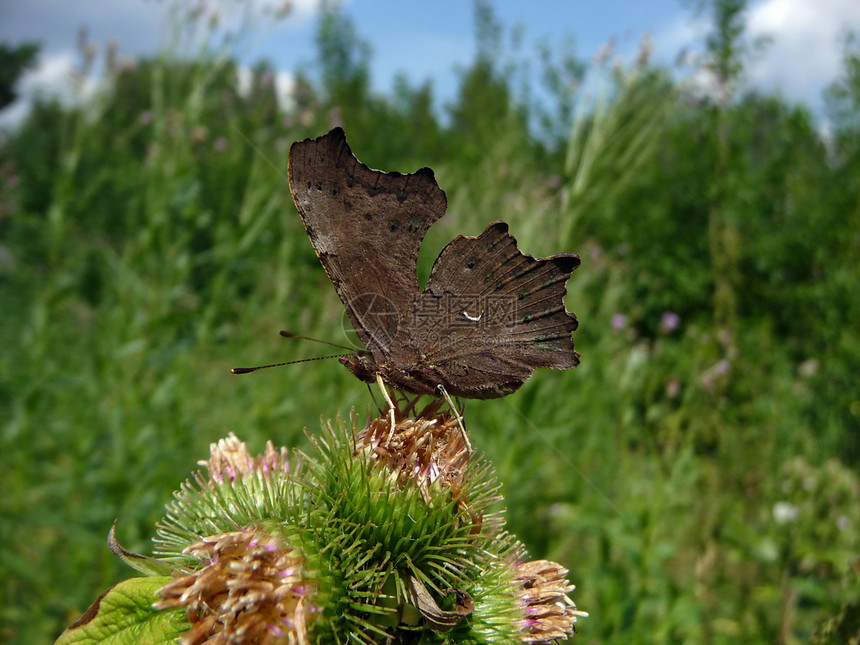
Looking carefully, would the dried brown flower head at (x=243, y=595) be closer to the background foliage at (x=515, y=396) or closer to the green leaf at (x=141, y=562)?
the green leaf at (x=141, y=562)

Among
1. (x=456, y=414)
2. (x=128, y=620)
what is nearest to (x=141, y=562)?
(x=128, y=620)

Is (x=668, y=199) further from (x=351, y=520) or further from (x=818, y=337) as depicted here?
(x=351, y=520)

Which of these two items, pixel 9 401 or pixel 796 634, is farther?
pixel 9 401

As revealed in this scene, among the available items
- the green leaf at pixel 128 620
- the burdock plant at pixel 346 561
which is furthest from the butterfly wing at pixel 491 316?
the green leaf at pixel 128 620

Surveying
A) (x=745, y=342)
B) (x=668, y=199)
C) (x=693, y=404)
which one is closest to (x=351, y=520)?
(x=693, y=404)

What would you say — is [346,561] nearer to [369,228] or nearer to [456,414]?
[456,414]

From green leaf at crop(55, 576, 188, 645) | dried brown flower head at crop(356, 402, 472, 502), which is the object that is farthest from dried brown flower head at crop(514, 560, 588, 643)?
green leaf at crop(55, 576, 188, 645)

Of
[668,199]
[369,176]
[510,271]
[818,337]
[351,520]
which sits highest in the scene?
[668,199]
